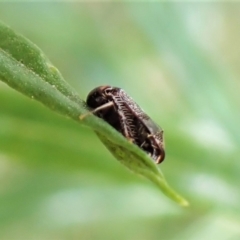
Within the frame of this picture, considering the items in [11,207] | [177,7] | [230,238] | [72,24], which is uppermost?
[177,7]

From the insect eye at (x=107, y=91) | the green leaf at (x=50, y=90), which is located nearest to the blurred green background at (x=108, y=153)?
the insect eye at (x=107, y=91)

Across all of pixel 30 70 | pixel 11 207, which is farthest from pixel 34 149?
pixel 30 70

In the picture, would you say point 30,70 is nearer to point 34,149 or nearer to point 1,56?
point 1,56

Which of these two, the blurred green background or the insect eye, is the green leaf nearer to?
the insect eye

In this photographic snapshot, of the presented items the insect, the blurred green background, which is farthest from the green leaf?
the blurred green background

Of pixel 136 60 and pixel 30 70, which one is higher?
pixel 136 60

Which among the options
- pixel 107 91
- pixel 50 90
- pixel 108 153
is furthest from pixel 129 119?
pixel 108 153
